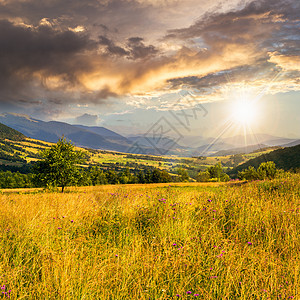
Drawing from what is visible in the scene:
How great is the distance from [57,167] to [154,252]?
3338cm

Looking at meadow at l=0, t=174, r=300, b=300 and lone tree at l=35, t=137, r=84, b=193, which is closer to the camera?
meadow at l=0, t=174, r=300, b=300

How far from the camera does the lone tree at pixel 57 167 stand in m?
33.7

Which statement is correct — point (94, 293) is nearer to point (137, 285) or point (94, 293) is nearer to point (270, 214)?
point (137, 285)

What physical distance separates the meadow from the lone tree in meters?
28.8

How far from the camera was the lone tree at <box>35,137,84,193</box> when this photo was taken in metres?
33.7

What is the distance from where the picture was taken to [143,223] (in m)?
6.16

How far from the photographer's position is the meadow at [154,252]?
3.08 m

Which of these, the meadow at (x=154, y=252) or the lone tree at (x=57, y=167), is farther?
the lone tree at (x=57, y=167)

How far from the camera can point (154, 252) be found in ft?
13.4

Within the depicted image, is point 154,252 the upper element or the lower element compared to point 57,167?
lower

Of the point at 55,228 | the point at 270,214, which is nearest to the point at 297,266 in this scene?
the point at 270,214

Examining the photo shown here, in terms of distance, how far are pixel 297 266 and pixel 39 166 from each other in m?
37.2

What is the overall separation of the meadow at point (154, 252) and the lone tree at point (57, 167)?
2876cm

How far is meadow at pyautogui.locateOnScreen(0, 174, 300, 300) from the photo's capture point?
308 cm
